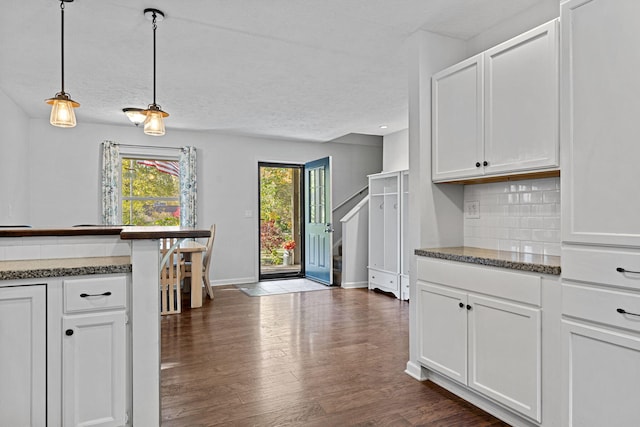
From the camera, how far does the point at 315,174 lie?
6.73 meters

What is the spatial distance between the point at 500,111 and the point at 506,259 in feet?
2.93

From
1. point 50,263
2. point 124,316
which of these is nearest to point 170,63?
point 50,263

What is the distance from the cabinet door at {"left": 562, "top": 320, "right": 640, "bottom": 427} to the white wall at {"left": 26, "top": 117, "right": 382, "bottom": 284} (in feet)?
17.4

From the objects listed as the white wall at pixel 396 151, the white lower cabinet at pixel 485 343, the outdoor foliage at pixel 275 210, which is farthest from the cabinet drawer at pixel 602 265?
the outdoor foliage at pixel 275 210

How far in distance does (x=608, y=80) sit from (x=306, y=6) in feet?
5.70

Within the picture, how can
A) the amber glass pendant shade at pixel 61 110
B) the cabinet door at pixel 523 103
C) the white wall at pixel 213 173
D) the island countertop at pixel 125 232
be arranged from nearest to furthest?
the island countertop at pixel 125 232
the cabinet door at pixel 523 103
the amber glass pendant shade at pixel 61 110
the white wall at pixel 213 173

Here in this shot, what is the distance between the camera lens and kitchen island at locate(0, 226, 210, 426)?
180cm

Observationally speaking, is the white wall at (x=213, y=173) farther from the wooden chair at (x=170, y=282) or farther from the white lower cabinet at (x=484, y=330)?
the white lower cabinet at (x=484, y=330)

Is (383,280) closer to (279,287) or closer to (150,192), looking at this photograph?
(279,287)

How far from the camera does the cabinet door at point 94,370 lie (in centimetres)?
186

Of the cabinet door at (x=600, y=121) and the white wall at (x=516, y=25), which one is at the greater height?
the white wall at (x=516, y=25)

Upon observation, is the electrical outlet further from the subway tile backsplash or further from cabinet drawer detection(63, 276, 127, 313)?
cabinet drawer detection(63, 276, 127, 313)

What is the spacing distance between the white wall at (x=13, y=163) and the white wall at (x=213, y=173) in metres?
0.20

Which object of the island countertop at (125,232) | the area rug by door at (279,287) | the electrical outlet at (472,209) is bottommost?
the area rug by door at (279,287)
